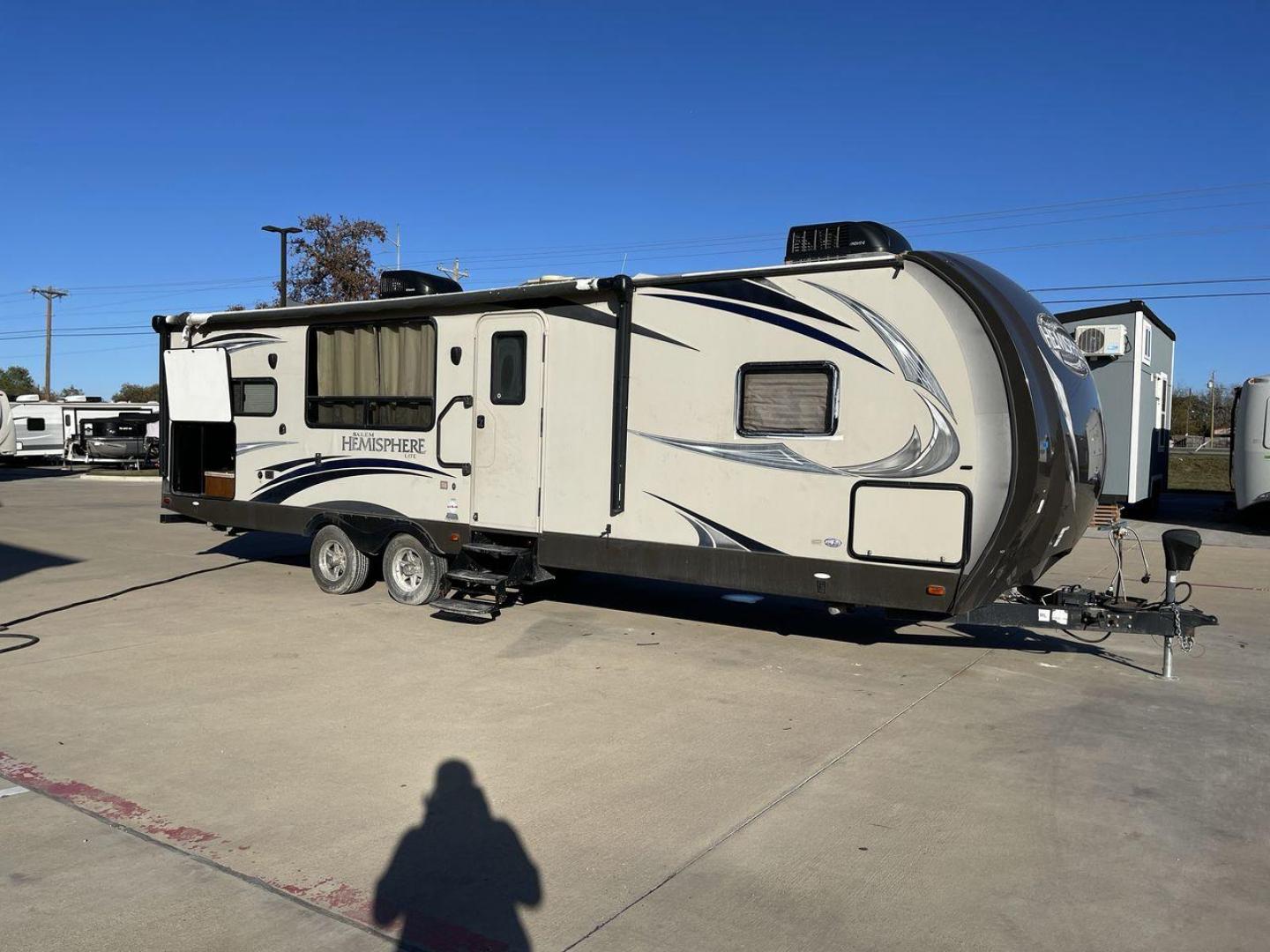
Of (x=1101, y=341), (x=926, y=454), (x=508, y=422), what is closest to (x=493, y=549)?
(x=508, y=422)

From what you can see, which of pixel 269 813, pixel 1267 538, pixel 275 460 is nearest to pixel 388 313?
pixel 275 460

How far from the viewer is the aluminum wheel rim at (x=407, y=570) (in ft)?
33.1

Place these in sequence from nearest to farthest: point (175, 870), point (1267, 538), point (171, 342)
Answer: point (175, 870)
point (171, 342)
point (1267, 538)

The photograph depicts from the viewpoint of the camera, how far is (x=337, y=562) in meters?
10.7

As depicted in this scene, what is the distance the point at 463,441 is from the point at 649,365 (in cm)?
212

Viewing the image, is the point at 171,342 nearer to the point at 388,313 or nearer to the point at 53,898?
the point at 388,313

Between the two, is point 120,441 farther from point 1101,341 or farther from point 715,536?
point 1101,341

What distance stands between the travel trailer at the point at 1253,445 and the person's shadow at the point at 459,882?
17714 mm

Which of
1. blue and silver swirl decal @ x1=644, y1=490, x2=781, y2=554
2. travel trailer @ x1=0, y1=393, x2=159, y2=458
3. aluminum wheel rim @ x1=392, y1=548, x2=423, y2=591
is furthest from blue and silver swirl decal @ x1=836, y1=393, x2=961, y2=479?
travel trailer @ x1=0, y1=393, x2=159, y2=458

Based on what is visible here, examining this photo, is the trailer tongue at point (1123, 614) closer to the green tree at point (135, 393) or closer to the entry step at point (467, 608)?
the entry step at point (467, 608)

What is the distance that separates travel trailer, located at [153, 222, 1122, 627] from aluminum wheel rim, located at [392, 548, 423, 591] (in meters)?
0.02

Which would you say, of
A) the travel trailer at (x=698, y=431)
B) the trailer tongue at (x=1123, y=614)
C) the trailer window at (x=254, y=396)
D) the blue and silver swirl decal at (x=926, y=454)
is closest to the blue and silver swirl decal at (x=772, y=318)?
the travel trailer at (x=698, y=431)

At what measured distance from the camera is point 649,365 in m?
8.33

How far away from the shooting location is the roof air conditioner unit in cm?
833
